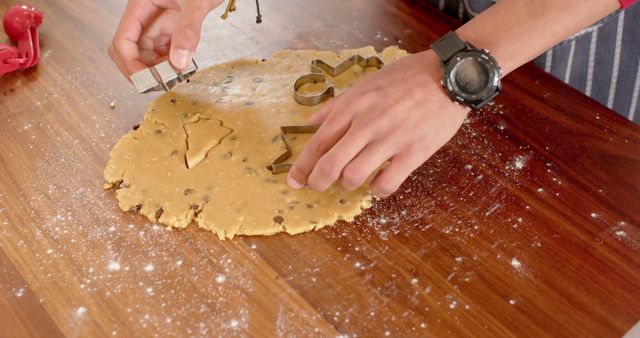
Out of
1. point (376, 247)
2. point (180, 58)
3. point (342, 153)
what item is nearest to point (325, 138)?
point (342, 153)

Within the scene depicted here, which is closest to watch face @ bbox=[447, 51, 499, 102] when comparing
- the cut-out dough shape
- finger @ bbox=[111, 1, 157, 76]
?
the cut-out dough shape

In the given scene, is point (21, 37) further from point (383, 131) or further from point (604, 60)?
point (604, 60)

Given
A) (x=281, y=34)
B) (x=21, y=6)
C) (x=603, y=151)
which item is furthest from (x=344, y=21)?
(x=21, y=6)

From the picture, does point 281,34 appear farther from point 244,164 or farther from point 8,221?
point 8,221

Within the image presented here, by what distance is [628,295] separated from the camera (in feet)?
3.07

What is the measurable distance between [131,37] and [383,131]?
1.73 feet

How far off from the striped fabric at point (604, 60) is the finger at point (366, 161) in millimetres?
494

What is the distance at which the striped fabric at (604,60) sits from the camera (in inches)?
47.5

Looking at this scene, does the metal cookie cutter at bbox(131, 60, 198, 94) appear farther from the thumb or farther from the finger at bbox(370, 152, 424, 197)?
the finger at bbox(370, 152, 424, 197)

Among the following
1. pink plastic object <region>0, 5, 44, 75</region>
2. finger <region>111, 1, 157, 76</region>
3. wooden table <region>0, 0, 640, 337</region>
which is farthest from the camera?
pink plastic object <region>0, 5, 44, 75</region>

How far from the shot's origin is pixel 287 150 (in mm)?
1131

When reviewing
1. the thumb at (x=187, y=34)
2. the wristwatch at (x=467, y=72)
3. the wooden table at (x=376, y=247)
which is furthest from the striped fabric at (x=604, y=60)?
the thumb at (x=187, y=34)

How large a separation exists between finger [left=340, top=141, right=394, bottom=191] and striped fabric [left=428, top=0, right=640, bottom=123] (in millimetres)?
494

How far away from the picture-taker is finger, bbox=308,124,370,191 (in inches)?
38.5
